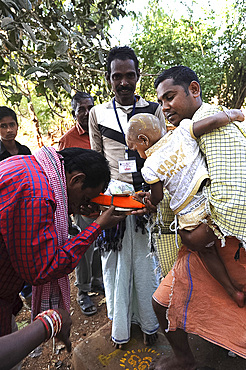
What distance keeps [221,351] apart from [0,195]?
1782 millimetres

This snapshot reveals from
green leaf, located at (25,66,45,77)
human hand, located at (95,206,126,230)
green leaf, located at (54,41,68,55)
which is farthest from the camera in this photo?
green leaf, located at (54,41,68,55)

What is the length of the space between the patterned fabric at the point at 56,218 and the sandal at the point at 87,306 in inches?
54.5

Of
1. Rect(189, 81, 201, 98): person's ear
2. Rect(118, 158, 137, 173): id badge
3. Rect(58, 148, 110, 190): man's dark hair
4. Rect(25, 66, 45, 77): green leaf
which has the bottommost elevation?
Rect(118, 158, 137, 173): id badge

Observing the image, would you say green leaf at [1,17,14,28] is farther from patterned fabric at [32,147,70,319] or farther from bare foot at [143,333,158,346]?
bare foot at [143,333,158,346]

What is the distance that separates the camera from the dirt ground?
2410 millimetres

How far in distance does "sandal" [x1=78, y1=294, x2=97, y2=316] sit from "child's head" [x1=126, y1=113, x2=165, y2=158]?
209cm

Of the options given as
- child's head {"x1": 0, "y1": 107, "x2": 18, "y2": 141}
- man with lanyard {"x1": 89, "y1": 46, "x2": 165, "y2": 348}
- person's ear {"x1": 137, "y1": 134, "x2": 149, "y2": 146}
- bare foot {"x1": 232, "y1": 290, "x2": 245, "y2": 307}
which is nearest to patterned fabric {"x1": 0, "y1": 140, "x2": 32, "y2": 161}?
child's head {"x1": 0, "y1": 107, "x2": 18, "y2": 141}

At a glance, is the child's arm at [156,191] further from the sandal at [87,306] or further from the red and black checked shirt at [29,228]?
the sandal at [87,306]

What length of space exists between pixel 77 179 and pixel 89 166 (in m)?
0.10

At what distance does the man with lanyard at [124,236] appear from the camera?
2115 mm

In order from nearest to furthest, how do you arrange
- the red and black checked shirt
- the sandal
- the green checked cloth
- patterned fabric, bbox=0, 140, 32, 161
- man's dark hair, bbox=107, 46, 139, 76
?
1. the red and black checked shirt
2. the green checked cloth
3. man's dark hair, bbox=107, 46, 139, 76
4. the sandal
5. patterned fabric, bbox=0, 140, 32, 161

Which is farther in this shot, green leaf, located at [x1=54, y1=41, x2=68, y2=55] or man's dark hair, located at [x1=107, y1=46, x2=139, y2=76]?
man's dark hair, located at [x1=107, y1=46, x2=139, y2=76]

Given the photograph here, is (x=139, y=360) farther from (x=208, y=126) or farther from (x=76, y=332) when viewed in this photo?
(x=208, y=126)

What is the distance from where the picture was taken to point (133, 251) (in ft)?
7.13
